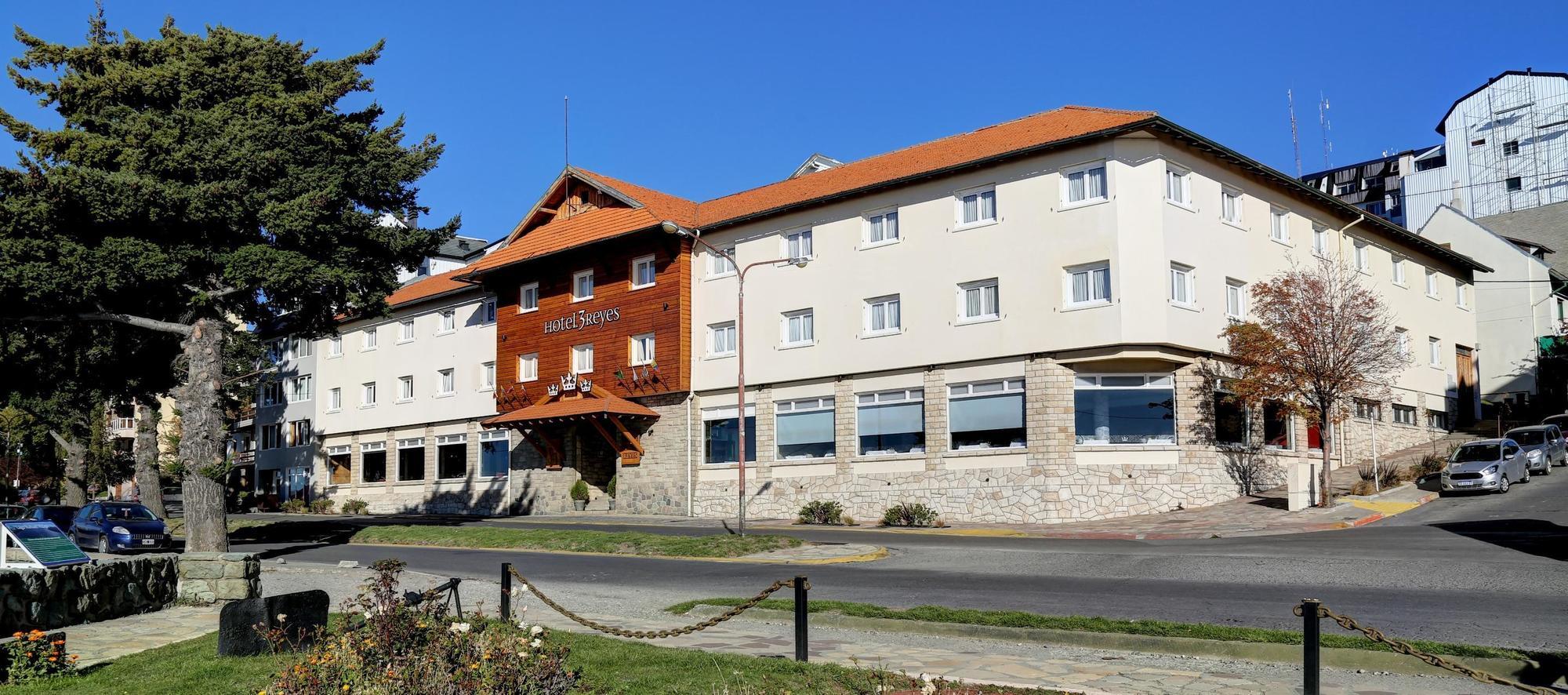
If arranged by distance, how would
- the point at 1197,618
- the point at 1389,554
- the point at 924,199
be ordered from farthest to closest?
the point at 924,199 → the point at 1389,554 → the point at 1197,618

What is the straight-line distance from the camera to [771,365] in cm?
3866

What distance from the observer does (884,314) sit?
36094mm

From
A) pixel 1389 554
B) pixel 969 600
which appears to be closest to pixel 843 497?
pixel 1389 554

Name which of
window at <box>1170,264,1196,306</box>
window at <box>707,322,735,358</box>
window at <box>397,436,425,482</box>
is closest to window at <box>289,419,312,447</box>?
window at <box>397,436,425,482</box>

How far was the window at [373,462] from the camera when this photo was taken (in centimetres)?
5491

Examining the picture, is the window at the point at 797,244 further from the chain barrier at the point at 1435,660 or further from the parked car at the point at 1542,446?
the chain barrier at the point at 1435,660

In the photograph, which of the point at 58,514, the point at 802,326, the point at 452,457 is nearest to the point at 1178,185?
the point at 802,326

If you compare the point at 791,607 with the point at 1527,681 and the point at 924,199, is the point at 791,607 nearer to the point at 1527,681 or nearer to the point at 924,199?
the point at 1527,681

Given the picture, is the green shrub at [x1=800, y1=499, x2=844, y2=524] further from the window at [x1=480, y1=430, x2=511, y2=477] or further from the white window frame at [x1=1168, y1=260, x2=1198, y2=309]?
the window at [x1=480, y1=430, x2=511, y2=477]

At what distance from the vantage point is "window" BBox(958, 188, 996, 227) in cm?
3400

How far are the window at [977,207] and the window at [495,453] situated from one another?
2204cm

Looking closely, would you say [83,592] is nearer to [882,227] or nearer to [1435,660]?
[1435,660]

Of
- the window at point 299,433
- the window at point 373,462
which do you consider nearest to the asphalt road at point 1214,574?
the window at point 373,462

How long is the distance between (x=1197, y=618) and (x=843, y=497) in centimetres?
2278
